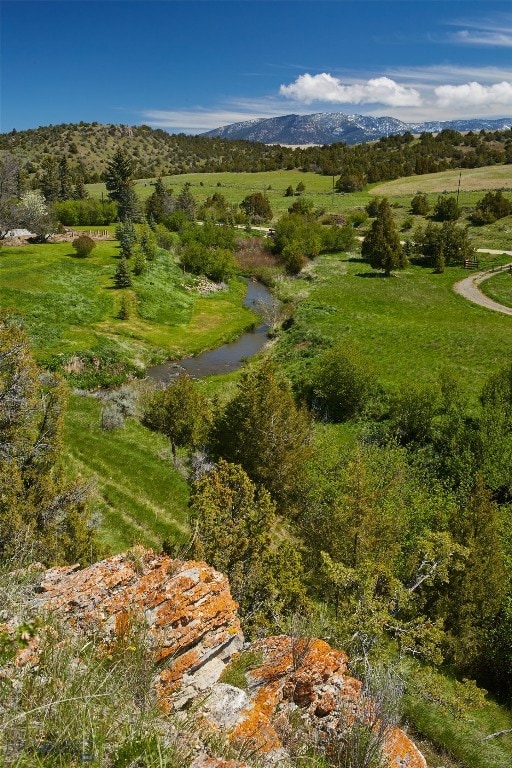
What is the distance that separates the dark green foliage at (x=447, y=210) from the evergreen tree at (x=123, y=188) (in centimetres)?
5687

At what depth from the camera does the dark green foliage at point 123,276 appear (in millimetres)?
57844

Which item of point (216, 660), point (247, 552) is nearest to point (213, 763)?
point (216, 660)

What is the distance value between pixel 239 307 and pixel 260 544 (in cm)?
5486

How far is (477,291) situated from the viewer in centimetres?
6141

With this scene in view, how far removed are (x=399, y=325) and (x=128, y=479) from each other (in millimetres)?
35018

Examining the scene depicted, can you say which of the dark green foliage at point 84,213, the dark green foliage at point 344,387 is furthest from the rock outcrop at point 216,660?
the dark green foliage at point 84,213

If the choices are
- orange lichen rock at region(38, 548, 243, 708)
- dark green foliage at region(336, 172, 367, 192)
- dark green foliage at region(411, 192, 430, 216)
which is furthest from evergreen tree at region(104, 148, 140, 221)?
orange lichen rock at region(38, 548, 243, 708)

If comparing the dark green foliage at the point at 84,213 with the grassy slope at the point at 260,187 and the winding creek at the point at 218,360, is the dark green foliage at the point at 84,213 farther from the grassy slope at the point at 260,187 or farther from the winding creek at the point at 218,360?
the winding creek at the point at 218,360

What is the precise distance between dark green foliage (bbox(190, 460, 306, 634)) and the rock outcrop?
1850mm

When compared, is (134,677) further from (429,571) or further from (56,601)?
(429,571)

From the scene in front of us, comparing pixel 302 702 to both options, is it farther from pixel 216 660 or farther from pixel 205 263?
pixel 205 263

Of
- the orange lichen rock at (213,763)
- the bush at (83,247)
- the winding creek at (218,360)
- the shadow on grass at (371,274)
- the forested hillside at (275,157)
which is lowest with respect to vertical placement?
the winding creek at (218,360)

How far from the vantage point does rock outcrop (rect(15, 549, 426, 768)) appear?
648 cm

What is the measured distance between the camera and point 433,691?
→ 1195 centimetres
